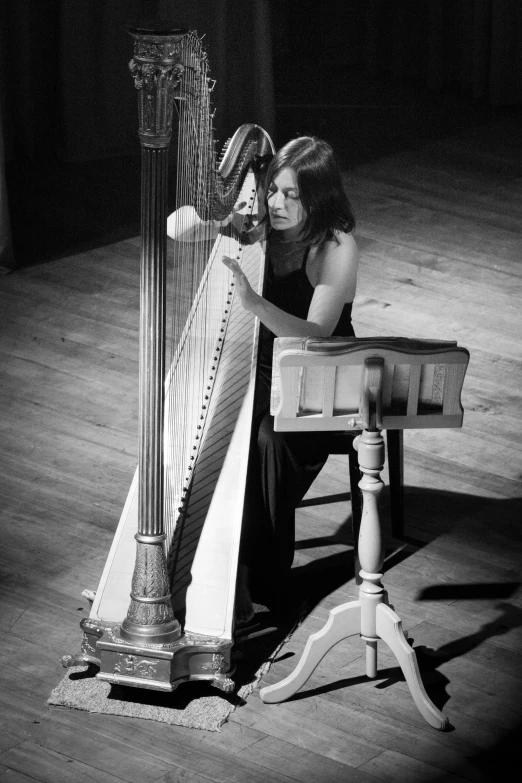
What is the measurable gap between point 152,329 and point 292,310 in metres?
0.91

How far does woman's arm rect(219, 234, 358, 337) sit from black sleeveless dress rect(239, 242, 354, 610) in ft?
0.29

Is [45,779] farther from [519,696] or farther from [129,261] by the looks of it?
[129,261]

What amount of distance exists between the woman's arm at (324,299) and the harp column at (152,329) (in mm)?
570

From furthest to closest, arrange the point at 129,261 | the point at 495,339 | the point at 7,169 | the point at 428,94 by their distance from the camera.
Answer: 1. the point at 428,94
2. the point at 7,169
3. the point at 129,261
4. the point at 495,339

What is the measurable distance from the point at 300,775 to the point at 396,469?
0.99 m

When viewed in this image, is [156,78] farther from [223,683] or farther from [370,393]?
[223,683]

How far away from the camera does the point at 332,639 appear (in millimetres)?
2672

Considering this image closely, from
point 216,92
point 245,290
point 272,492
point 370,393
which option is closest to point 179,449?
point 272,492

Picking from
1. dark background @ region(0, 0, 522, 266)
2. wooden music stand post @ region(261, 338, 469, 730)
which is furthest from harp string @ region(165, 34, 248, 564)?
dark background @ region(0, 0, 522, 266)

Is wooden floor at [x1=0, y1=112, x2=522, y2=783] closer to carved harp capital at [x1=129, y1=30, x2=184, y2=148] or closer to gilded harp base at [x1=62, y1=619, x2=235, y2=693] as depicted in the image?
gilded harp base at [x1=62, y1=619, x2=235, y2=693]

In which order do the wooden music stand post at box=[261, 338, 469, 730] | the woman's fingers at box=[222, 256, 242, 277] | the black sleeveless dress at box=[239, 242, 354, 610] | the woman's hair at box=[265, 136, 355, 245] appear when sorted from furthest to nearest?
the woman's hair at box=[265, 136, 355, 245]
the black sleeveless dress at box=[239, 242, 354, 610]
the woman's fingers at box=[222, 256, 242, 277]
the wooden music stand post at box=[261, 338, 469, 730]

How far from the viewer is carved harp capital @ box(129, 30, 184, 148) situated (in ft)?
7.25

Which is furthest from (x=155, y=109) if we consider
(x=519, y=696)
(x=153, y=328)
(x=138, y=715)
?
(x=519, y=696)

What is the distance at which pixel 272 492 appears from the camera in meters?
2.93
